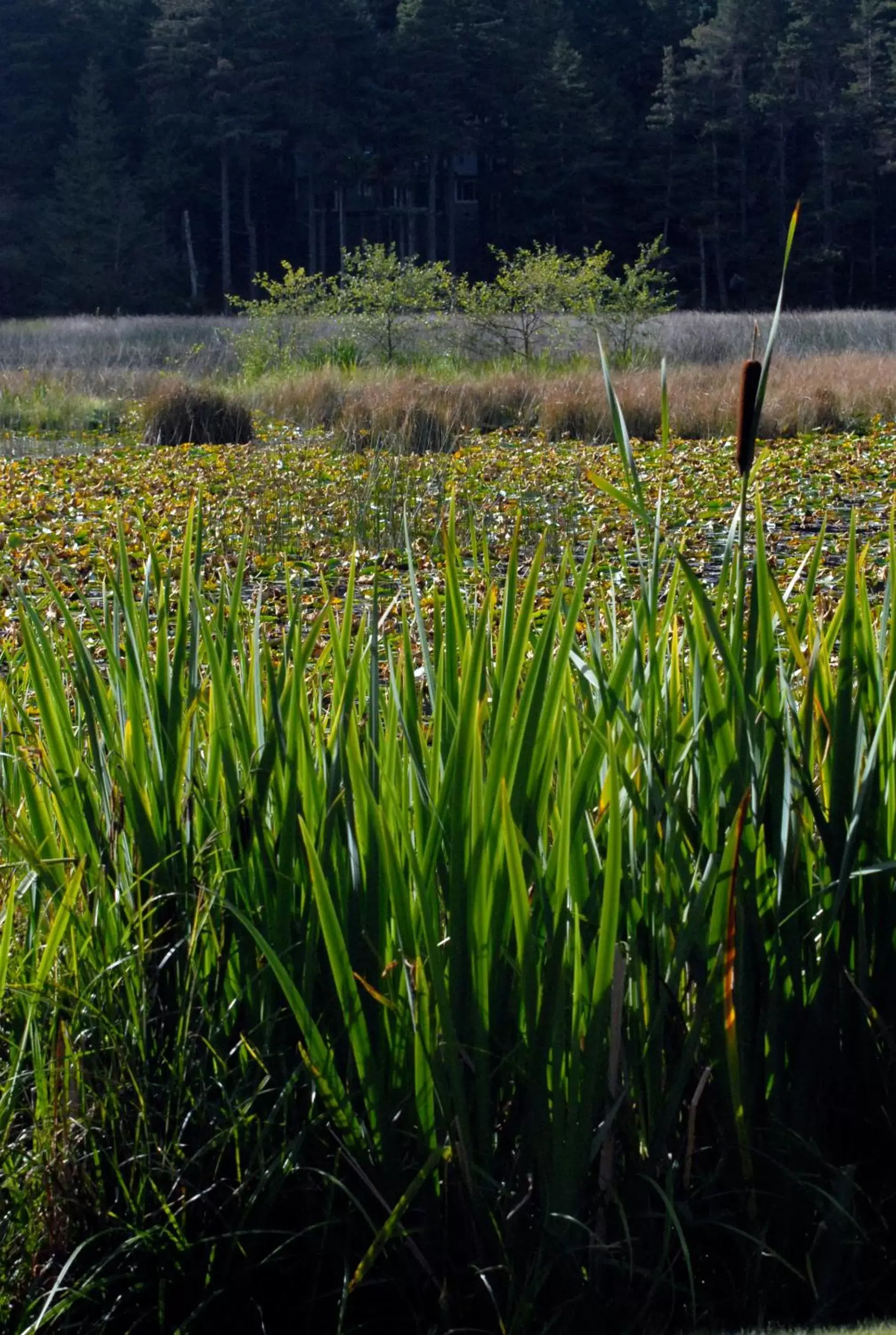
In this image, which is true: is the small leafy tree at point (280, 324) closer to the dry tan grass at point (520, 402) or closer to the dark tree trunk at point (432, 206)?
the dry tan grass at point (520, 402)

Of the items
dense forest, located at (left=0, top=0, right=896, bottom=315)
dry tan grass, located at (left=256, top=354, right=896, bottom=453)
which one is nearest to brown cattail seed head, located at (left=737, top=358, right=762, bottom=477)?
dry tan grass, located at (left=256, top=354, right=896, bottom=453)

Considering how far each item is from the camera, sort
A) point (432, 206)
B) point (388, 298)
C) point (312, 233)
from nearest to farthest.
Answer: point (388, 298) → point (312, 233) → point (432, 206)

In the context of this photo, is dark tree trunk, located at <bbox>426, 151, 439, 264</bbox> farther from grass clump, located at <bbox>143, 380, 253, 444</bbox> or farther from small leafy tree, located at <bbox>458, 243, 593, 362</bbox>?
grass clump, located at <bbox>143, 380, 253, 444</bbox>

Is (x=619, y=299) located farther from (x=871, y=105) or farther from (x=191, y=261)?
(x=871, y=105)

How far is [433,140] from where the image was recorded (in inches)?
1868

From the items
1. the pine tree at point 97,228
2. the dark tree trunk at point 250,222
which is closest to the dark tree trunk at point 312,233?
the dark tree trunk at point 250,222

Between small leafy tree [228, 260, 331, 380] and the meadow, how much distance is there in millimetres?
15197

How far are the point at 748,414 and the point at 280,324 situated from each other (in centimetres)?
1786

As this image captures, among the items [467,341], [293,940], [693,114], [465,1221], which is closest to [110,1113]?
[293,940]

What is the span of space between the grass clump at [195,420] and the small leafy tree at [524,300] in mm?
5464

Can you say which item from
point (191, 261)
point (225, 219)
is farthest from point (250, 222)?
point (191, 261)

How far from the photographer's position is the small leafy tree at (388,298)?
17281 mm

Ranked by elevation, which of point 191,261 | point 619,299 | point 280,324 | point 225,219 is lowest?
point 280,324

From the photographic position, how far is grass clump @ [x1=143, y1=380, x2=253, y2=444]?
11.9m
